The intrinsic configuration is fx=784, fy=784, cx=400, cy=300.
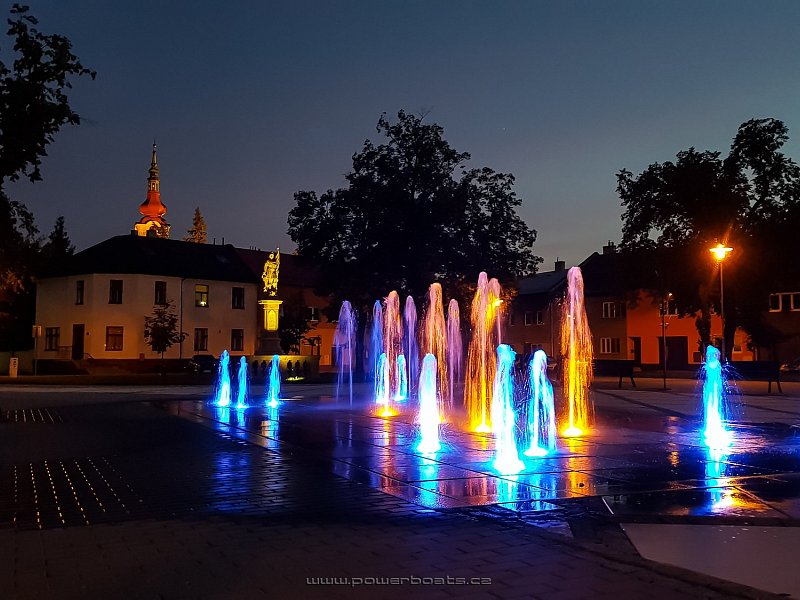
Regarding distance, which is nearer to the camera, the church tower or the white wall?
the white wall

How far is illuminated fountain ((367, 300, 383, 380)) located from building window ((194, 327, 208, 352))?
44.1 feet

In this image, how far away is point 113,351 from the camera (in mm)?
52344

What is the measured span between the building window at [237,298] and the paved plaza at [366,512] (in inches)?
1782

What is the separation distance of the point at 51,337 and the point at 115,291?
5913mm

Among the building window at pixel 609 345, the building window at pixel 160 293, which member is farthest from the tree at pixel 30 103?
the building window at pixel 609 345

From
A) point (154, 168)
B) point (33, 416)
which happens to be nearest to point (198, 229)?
point (154, 168)

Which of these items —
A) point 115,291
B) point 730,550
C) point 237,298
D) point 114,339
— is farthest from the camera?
point 237,298

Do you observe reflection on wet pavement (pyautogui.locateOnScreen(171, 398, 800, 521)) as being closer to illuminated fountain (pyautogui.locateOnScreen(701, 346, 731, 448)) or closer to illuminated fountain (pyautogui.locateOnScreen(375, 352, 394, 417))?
illuminated fountain (pyautogui.locateOnScreen(701, 346, 731, 448))

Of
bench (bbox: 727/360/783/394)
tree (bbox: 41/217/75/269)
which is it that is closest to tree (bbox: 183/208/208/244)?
tree (bbox: 41/217/75/269)

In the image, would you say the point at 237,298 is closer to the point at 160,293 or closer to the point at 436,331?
the point at 160,293

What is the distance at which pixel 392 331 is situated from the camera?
4841cm

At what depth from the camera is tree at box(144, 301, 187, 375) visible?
161 feet

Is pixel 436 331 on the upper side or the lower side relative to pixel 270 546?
upper

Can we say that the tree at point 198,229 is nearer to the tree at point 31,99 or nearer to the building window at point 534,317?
the building window at point 534,317
